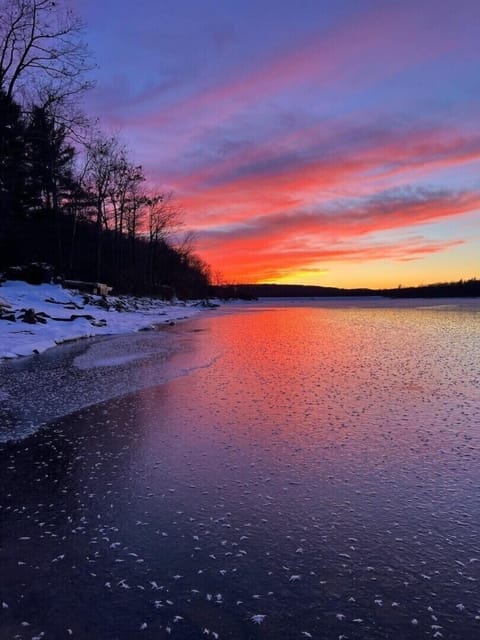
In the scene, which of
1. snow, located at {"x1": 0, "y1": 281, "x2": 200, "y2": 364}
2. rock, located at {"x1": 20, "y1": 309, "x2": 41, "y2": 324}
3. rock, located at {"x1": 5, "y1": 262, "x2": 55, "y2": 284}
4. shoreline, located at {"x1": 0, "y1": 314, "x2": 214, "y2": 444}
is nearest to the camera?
shoreline, located at {"x1": 0, "y1": 314, "x2": 214, "y2": 444}

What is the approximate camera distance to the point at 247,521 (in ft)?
11.7

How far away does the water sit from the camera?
2525 mm

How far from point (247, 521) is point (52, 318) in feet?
57.1

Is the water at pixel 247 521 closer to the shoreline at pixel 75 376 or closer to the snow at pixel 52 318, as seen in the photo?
the shoreline at pixel 75 376

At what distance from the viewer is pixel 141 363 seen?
11516mm

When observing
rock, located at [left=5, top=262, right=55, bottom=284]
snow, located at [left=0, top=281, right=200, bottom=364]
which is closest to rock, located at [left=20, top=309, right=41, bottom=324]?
snow, located at [left=0, top=281, right=200, bottom=364]

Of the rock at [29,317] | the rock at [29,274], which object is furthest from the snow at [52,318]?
the rock at [29,274]

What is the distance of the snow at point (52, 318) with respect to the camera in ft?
46.2

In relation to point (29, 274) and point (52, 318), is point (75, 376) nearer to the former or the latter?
point (52, 318)

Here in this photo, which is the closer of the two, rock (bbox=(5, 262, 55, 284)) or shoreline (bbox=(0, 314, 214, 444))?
shoreline (bbox=(0, 314, 214, 444))

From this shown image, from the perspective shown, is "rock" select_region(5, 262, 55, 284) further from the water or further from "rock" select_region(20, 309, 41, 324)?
the water

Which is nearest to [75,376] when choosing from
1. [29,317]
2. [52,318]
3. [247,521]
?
[247,521]

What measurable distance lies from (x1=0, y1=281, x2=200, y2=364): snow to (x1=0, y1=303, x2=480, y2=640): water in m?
8.21

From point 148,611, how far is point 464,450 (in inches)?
153
